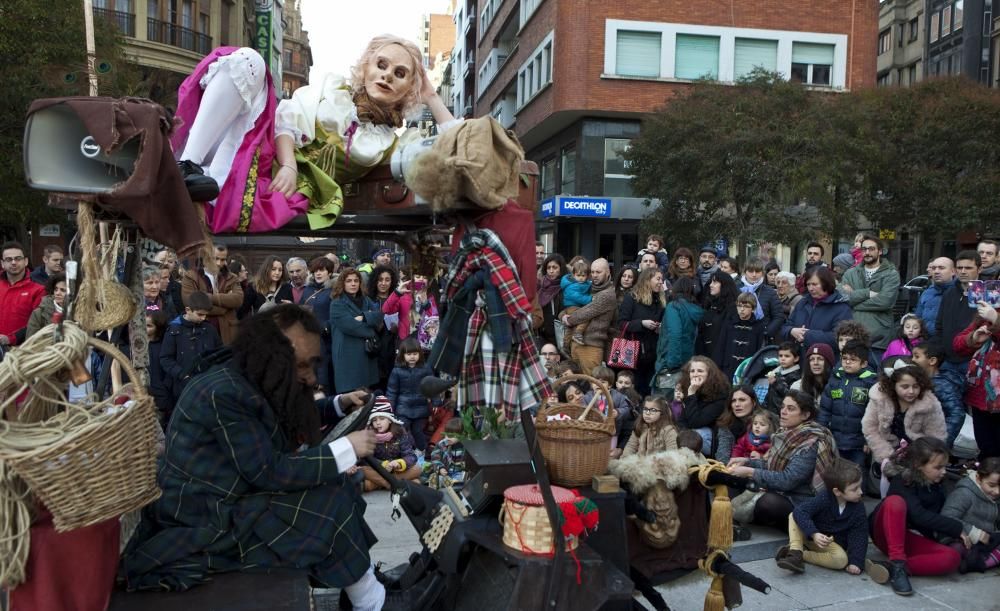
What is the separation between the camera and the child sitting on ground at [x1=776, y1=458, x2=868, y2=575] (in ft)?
18.1

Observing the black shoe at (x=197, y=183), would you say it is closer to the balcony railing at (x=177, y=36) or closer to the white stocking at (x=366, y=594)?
the white stocking at (x=366, y=594)

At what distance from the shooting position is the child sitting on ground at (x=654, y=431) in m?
6.20

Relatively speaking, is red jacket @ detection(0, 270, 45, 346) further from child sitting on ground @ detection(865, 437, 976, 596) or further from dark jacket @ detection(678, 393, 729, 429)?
child sitting on ground @ detection(865, 437, 976, 596)

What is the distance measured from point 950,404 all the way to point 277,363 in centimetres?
550

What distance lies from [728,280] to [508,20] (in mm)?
27402

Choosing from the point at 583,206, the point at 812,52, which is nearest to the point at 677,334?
the point at 583,206

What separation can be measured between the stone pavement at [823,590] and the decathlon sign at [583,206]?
20227 millimetres

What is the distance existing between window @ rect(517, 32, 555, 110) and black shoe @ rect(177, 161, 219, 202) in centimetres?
2350

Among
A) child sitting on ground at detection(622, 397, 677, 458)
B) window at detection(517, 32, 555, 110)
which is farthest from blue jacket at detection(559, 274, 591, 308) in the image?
window at detection(517, 32, 555, 110)

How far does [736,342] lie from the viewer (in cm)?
811

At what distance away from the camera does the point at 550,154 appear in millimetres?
29641

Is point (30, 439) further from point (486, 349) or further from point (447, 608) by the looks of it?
point (447, 608)

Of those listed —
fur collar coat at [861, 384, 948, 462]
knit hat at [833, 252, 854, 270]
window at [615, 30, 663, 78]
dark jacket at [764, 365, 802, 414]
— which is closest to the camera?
fur collar coat at [861, 384, 948, 462]

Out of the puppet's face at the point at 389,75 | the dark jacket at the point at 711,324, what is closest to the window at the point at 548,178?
the dark jacket at the point at 711,324
